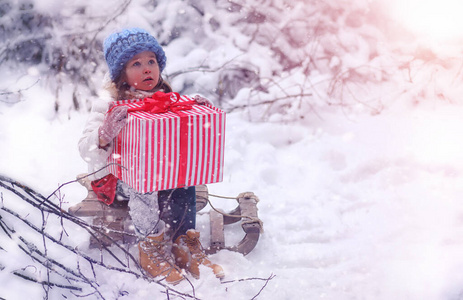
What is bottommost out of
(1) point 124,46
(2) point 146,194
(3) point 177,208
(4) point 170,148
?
(3) point 177,208

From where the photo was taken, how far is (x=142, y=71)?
249 centimetres

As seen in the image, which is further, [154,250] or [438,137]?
[438,137]

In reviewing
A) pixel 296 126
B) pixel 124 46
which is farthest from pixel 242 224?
pixel 296 126

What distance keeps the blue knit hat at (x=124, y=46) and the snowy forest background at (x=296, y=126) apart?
3.11 feet

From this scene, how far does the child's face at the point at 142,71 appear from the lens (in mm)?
2490

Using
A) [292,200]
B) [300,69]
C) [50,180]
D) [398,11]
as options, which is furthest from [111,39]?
[398,11]

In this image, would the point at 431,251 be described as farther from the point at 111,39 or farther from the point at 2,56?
the point at 2,56

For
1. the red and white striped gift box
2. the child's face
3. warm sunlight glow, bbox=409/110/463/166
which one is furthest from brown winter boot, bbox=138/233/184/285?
warm sunlight glow, bbox=409/110/463/166

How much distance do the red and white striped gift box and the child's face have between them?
8.0 inches

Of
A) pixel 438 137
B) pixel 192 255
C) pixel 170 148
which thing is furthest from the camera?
pixel 438 137

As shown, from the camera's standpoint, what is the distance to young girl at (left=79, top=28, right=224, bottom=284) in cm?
239

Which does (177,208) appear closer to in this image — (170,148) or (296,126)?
(170,148)

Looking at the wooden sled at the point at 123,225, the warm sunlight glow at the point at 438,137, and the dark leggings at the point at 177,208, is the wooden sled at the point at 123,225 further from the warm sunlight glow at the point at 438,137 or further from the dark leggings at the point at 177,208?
the warm sunlight glow at the point at 438,137

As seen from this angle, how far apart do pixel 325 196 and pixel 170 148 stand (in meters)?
1.66
